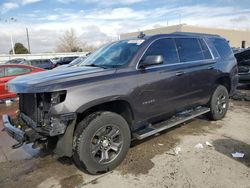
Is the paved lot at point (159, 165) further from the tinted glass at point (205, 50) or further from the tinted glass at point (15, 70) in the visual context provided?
the tinted glass at point (15, 70)

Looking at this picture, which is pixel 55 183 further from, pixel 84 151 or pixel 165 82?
pixel 165 82

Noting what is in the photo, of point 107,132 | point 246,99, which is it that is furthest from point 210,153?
point 246,99

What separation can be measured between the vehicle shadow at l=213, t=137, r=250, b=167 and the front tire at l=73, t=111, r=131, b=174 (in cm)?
172

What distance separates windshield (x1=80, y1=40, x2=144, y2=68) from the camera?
4.36 meters

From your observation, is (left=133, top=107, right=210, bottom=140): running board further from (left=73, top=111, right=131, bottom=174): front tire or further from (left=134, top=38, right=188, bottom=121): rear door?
(left=73, top=111, right=131, bottom=174): front tire

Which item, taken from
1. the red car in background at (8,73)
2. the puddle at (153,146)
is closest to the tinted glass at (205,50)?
the puddle at (153,146)

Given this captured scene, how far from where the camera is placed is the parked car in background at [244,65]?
952cm

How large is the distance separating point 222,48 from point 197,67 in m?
1.44

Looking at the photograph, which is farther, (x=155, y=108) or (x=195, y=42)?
(x=195, y=42)

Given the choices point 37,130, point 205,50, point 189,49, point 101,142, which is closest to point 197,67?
point 189,49

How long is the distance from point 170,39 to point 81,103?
237 cm

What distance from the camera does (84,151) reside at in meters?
3.59

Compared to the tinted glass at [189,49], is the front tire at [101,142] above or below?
below

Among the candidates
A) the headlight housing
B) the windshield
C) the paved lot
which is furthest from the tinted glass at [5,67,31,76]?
the headlight housing
